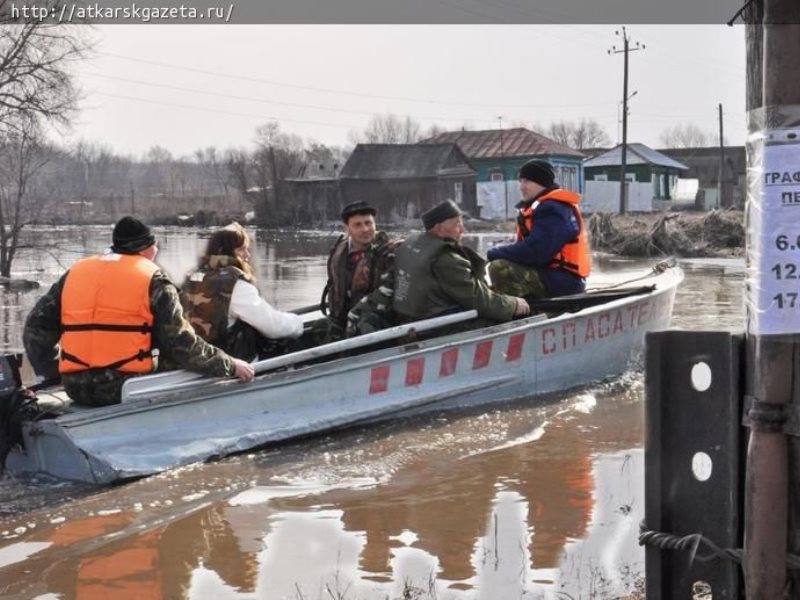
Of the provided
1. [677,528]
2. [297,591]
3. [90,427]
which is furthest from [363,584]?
[90,427]

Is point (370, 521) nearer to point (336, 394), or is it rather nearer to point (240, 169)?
point (336, 394)

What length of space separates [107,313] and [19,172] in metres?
23.0

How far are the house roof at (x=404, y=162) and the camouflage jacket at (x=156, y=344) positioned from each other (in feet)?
174

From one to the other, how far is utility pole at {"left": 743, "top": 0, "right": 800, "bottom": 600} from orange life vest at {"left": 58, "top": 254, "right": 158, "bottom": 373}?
13.2 ft

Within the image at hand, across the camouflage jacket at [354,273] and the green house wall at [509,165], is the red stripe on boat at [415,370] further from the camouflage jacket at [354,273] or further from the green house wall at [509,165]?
the green house wall at [509,165]

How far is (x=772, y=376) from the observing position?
8.03ft

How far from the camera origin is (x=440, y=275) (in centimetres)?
750

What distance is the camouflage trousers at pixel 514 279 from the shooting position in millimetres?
8688

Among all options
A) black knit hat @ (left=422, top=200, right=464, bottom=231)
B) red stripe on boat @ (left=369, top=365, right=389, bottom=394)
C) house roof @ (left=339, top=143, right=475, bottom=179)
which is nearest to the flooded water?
red stripe on boat @ (left=369, top=365, right=389, bottom=394)

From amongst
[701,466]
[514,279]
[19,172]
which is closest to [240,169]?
[19,172]

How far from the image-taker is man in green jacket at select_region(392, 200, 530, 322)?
7422 mm

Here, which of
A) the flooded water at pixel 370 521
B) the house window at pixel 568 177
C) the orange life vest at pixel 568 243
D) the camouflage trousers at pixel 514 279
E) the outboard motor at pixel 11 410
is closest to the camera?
the flooded water at pixel 370 521

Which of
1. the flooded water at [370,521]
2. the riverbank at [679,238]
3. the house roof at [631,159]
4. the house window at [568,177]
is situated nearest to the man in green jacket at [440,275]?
the flooded water at [370,521]

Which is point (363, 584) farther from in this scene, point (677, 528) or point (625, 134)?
point (625, 134)
